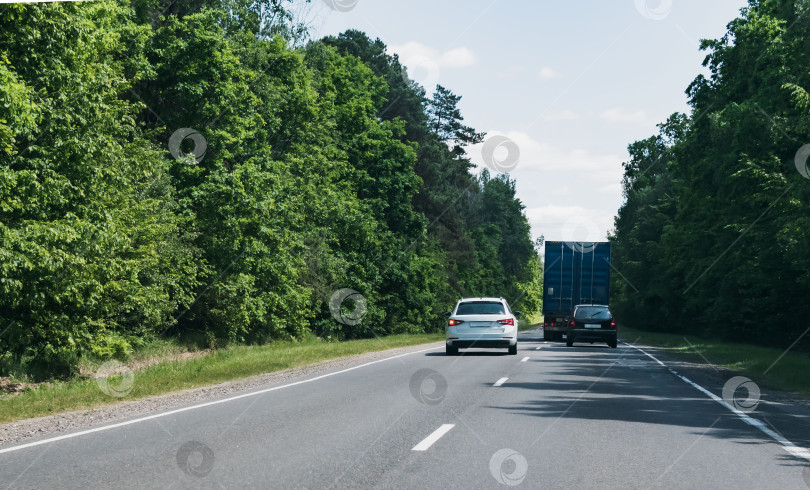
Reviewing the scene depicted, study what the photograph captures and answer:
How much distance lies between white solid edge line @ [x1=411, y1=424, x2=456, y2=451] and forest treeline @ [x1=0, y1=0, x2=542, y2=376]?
26.6ft

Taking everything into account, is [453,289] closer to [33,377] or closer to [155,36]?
[155,36]

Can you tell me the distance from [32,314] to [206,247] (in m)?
11.6

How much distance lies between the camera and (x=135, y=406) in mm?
12547

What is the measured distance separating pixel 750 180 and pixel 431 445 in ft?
89.9

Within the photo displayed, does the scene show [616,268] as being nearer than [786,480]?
No

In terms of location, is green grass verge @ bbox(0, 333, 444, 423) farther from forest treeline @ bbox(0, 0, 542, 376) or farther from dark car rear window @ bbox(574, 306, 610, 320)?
dark car rear window @ bbox(574, 306, 610, 320)

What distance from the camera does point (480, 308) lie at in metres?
24.9

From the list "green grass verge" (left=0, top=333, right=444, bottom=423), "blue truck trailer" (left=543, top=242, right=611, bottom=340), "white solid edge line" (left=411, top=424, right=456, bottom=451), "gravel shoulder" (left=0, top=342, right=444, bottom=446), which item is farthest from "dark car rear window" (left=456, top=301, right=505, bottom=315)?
"white solid edge line" (left=411, top=424, right=456, bottom=451)

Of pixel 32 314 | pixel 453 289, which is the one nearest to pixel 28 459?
pixel 32 314

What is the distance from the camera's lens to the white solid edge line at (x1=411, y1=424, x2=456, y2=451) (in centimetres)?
852

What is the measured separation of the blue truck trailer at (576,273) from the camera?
121 feet

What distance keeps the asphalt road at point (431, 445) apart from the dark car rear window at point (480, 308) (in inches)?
396

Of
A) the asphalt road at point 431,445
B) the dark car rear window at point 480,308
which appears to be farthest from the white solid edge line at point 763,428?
the dark car rear window at point 480,308

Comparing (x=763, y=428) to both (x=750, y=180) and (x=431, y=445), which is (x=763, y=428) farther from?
(x=750, y=180)
